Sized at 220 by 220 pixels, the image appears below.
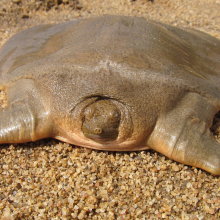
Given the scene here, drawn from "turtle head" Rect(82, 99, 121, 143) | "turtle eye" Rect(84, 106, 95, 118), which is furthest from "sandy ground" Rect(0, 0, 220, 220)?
"turtle eye" Rect(84, 106, 95, 118)

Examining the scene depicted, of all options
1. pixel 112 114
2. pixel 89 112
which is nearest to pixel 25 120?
pixel 89 112

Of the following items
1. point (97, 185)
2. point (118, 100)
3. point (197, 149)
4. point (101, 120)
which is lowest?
point (97, 185)

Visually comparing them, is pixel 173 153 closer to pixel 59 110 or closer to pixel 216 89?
pixel 216 89

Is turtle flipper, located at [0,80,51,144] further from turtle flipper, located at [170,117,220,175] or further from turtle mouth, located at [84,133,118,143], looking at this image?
turtle flipper, located at [170,117,220,175]

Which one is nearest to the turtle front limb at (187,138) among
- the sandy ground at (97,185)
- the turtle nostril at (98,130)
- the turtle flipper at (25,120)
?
the sandy ground at (97,185)

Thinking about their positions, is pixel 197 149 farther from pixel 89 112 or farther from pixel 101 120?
pixel 89 112
